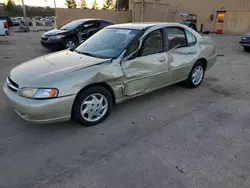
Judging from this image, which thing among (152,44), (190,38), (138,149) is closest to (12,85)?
(138,149)

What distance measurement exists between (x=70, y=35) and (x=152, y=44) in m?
6.19

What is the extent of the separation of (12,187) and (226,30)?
23.4 m

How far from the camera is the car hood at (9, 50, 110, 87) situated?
275 centimetres

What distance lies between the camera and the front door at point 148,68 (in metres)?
3.35

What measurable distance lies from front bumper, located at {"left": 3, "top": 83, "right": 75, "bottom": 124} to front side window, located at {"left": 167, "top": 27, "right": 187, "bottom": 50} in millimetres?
2260

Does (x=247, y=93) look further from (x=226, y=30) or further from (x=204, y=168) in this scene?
(x=226, y=30)

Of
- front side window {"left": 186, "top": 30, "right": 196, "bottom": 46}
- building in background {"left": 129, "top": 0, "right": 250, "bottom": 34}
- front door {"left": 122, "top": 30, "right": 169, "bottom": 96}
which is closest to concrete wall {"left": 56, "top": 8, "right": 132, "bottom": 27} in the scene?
building in background {"left": 129, "top": 0, "right": 250, "bottom": 34}

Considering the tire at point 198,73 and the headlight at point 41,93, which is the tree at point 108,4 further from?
the headlight at point 41,93

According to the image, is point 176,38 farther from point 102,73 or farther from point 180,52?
point 102,73

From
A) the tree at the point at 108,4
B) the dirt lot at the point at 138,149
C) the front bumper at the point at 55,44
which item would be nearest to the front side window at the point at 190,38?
the dirt lot at the point at 138,149

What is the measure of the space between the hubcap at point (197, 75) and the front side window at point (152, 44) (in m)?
1.31

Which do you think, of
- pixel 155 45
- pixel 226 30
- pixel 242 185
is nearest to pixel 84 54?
pixel 155 45

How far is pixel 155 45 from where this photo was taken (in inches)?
147

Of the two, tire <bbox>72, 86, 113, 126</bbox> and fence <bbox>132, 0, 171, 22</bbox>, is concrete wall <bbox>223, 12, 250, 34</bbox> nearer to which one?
fence <bbox>132, 0, 171, 22</bbox>
